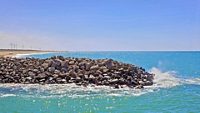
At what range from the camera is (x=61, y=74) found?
34906mm

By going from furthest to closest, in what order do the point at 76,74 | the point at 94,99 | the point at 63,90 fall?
the point at 76,74
the point at 63,90
the point at 94,99

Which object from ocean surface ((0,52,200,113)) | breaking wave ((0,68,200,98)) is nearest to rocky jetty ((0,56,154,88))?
breaking wave ((0,68,200,98))

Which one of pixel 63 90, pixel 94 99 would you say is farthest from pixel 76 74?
pixel 94 99

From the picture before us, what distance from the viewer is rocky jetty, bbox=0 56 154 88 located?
33.5 metres

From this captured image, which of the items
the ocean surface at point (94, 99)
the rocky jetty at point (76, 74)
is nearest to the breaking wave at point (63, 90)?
the ocean surface at point (94, 99)

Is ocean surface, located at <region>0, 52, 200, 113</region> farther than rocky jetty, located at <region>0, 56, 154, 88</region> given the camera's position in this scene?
No

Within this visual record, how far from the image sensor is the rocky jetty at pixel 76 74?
3353cm

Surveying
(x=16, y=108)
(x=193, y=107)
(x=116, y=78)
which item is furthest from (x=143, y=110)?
(x=116, y=78)

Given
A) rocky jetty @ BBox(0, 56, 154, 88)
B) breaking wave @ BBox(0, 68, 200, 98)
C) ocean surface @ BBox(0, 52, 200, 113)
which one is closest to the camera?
ocean surface @ BBox(0, 52, 200, 113)

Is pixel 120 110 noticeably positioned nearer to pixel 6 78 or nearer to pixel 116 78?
pixel 116 78

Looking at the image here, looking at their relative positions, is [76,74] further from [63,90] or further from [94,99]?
[94,99]

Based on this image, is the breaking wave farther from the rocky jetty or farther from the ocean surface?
the rocky jetty

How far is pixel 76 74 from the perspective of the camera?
34.8m

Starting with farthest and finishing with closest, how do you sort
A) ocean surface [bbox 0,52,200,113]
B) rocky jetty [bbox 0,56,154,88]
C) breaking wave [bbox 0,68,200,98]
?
rocky jetty [bbox 0,56,154,88] < breaking wave [bbox 0,68,200,98] < ocean surface [bbox 0,52,200,113]
